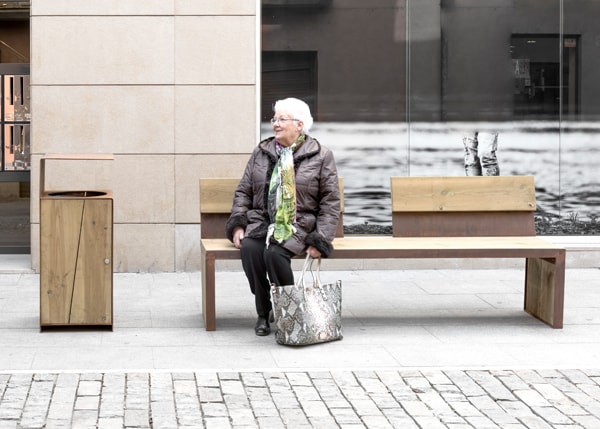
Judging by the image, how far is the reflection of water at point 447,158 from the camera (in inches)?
453

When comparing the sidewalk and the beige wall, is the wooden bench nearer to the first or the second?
the sidewalk

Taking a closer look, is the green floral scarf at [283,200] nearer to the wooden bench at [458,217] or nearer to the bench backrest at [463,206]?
the wooden bench at [458,217]

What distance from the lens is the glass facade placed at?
11406 millimetres

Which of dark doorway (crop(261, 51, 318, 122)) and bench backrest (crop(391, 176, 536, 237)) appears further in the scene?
dark doorway (crop(261, 51, 318, 122))

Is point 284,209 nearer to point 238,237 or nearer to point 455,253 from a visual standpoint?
point 238,237

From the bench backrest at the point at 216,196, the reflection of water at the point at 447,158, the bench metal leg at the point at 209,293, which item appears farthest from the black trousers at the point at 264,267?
the reflection of water at the point at 447,158

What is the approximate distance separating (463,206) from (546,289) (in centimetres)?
90

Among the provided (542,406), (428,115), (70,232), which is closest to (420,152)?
(428,115)

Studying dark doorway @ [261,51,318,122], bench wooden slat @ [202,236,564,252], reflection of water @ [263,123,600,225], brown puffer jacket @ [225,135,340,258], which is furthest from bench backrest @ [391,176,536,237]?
dark doorway @ [261,51,318,122]

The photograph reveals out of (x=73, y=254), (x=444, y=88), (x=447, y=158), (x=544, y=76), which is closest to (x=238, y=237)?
(x=73, y=254)

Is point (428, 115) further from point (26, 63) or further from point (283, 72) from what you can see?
point (26, 63)

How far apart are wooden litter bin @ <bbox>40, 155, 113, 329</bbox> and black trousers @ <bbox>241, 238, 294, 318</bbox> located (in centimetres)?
93

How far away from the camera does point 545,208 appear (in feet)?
38.6

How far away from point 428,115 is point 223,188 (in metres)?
3.46
